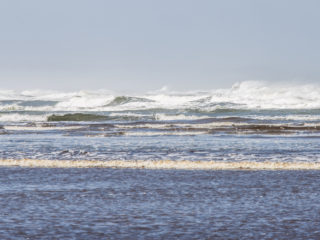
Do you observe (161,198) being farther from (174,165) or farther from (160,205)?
(174,165)

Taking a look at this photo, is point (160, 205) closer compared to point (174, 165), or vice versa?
point (160, 205)

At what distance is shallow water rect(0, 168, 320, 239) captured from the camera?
1126cm

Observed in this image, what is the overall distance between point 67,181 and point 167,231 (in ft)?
27.2

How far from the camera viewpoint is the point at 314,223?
1195cm

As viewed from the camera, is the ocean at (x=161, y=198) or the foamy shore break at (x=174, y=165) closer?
the ocean at (x=161, y=198)

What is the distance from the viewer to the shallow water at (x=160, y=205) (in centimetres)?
1126

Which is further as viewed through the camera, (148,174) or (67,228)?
(148,174)

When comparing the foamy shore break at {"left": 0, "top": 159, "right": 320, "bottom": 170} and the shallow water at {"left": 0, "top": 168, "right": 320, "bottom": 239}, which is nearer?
the shallow water at {"left": 0, "top": 168, "right": 320, "bottom": 239}

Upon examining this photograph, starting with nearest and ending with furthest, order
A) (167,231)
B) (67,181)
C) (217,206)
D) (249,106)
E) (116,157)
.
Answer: (167,231), (217,206), (67,181), (116,157), (249,106)

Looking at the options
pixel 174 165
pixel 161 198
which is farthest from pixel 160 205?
pixel 174 165

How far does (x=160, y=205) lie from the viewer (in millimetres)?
14156

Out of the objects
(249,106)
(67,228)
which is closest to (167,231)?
(67,228)

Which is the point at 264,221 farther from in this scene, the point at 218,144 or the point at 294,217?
the point at 218,144

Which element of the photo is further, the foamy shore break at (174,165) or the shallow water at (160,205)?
the foamy shore break at (174,165)
